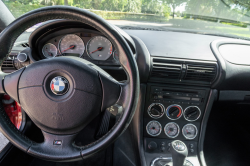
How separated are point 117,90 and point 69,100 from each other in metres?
0.27

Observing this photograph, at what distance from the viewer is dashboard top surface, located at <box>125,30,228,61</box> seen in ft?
5.63

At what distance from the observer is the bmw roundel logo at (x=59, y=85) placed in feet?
3.42

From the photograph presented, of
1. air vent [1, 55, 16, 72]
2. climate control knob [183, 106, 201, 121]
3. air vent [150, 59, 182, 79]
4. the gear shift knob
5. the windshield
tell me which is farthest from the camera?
the windshield

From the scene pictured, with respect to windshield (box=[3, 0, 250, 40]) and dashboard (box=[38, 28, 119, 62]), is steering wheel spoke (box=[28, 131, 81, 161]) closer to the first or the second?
dashboard (box=[38, 28, 119, 62])

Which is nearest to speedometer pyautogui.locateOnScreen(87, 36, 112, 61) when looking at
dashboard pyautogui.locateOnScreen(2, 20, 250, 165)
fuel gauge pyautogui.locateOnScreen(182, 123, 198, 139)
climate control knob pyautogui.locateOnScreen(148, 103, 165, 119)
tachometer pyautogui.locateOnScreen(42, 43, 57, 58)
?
dashboard pyautogui.locateOnScreen(2, 20, 250, 165)

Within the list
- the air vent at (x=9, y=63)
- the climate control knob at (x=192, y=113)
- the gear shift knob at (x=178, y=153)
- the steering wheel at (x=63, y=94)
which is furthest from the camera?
the climate control knob at (x=192, y=113)

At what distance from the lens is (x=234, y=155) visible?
2404mm

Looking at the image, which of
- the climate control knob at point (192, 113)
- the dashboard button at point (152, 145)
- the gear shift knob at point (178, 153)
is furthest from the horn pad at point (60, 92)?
the climate control knob at point (192, 113)

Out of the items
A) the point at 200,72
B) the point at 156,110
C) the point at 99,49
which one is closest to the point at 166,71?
the point at 200,72

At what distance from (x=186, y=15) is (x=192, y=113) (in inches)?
44.8

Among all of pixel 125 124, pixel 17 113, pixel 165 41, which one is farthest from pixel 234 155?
pixel 17 113

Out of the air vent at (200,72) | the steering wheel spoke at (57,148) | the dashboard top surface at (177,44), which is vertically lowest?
the steering wheel spoke at (57,148)

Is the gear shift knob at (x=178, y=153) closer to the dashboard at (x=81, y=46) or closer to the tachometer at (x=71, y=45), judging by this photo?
the dashboard at (x=81, y=46)

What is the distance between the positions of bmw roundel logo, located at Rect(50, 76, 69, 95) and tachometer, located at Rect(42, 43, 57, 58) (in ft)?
2.99
